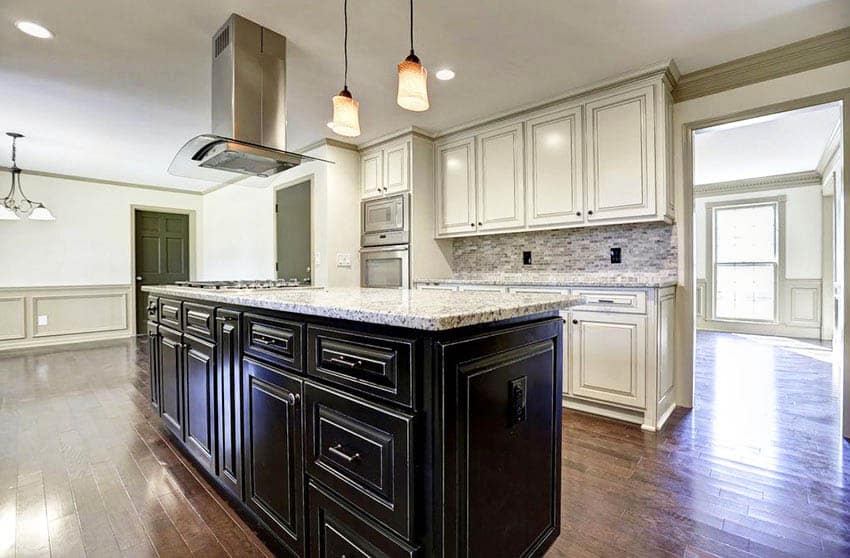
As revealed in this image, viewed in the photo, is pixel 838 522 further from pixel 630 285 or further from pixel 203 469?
pixel 203 469

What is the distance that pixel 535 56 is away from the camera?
2641 mm

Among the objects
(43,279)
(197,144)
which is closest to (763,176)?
(197,144)

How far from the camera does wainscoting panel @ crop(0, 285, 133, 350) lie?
5.20m

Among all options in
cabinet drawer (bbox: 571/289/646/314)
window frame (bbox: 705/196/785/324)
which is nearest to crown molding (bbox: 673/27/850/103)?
cabinet drawer (bbox: 571/289/646/314)

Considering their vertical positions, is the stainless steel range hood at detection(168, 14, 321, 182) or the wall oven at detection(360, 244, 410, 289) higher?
the stainless steel range hood at detection(168, 14, 321, 182)

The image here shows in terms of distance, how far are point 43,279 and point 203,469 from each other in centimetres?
539

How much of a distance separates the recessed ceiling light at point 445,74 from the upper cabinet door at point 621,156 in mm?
1046

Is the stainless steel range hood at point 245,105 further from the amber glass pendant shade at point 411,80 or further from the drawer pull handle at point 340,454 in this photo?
the drawer pull handle at point 340,454

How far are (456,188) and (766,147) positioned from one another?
378cm

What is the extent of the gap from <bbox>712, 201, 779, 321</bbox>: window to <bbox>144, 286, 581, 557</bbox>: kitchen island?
7022 millimetres

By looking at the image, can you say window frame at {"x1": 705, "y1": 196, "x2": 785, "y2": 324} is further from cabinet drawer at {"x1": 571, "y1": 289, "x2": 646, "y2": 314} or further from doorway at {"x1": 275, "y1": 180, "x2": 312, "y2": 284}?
doorway at {"x1": 275, "y1": 180, "x2": 312, "y2": 284}

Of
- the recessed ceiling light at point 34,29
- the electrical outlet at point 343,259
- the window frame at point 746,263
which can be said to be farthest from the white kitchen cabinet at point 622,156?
the window frame at point 746,263

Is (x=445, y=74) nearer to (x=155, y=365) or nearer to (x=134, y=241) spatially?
(x=155, y=365)

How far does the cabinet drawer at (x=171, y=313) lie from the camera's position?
6.87ft
